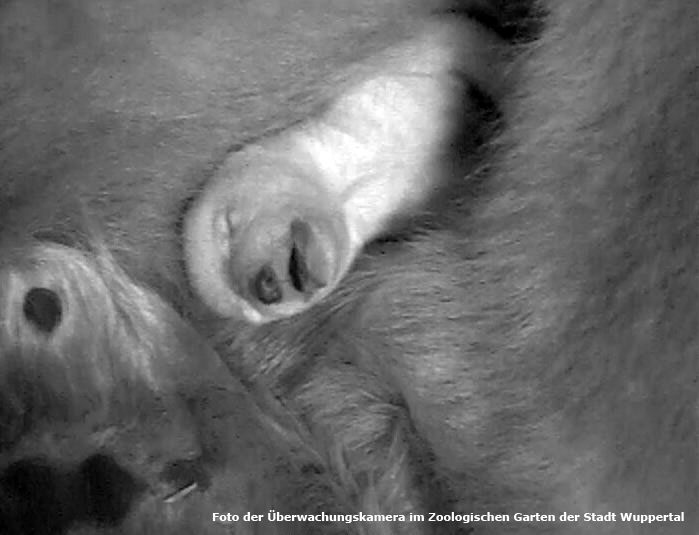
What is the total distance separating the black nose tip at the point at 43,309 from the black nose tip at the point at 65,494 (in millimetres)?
85

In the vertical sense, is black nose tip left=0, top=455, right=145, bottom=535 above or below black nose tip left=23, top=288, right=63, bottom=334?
below

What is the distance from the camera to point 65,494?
0.62 m

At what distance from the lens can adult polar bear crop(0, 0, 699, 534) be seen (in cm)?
59

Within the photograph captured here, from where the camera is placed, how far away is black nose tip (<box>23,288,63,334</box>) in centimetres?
67

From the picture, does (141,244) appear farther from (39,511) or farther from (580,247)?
(580,247)

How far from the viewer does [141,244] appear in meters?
0.75

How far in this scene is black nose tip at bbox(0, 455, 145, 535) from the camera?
62 cm

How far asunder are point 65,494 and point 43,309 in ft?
0.39

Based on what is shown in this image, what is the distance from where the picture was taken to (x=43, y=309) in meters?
0.68

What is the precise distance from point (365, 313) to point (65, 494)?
21 cm

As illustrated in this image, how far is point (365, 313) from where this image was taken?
2.34 feet

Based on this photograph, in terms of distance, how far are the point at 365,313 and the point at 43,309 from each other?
0.65 feet

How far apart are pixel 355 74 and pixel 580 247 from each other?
0.21 m

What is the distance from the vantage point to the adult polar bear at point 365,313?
59 cm
